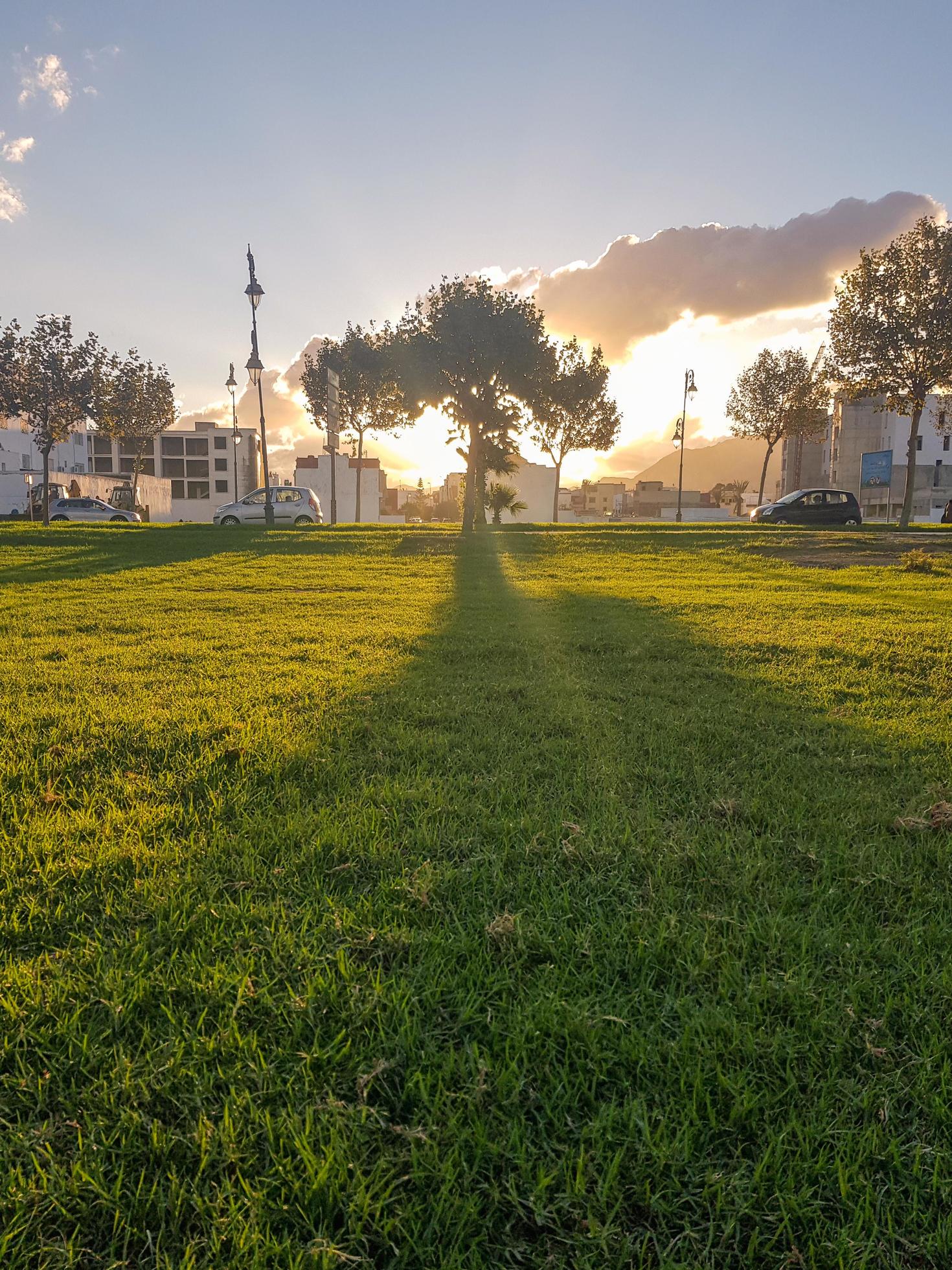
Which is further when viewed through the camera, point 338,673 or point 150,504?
point 150,504

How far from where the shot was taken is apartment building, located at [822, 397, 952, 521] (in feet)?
246

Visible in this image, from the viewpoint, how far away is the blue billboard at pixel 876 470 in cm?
7256

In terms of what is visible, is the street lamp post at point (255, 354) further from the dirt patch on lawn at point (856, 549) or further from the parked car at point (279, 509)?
the dirt patch on lawn at point (856, 549)

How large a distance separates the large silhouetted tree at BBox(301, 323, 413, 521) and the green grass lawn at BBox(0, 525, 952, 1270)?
30549 millimetres

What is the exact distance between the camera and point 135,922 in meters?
2.18

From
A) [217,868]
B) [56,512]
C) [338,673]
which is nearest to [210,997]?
[217,868]

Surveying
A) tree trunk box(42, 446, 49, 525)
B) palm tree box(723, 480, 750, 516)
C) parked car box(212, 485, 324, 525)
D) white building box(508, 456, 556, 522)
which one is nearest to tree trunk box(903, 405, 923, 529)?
parked car box(212, 485, 324, 525)

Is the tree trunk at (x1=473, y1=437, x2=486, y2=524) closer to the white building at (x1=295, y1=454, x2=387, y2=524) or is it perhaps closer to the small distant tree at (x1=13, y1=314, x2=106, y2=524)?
the small distant tree at (x1=13, y1=314, x2=106, y2=524)

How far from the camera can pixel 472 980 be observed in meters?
1.94

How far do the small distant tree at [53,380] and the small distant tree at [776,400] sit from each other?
43.2 meters

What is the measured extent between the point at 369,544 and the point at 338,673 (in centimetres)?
1448

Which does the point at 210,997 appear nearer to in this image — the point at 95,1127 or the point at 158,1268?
the point at 95,1127

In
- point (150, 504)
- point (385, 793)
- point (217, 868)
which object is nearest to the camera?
point (217, 868)

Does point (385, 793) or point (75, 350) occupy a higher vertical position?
point (75, 350)
